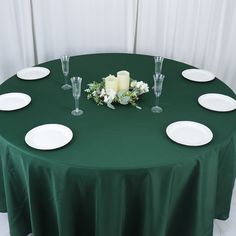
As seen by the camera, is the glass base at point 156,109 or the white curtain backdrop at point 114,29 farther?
the white curtain backdrop at point 114,29

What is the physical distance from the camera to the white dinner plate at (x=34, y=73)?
251 cm

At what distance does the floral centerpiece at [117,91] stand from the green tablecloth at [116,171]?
0.06m

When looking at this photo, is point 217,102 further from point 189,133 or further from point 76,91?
point 76,91

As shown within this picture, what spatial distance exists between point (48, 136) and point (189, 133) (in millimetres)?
797

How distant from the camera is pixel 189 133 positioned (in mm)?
1941

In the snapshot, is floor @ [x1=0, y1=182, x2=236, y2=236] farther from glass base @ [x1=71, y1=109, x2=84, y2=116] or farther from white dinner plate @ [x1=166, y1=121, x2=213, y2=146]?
glass base @ [x1=71, y1=109, x2=84, y2=116]

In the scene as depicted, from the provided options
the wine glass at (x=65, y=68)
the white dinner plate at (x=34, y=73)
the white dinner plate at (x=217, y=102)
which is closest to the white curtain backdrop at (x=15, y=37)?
the white dinner plate at (x=34, y=73)

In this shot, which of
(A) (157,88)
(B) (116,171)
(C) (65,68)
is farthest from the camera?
(C) (65,68)

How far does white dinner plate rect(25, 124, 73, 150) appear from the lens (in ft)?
5.93

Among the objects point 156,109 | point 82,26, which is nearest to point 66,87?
point 156,109

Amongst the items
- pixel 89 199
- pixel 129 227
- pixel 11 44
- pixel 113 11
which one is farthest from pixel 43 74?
pixel 129 227

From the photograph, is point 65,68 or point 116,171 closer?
point 116,171

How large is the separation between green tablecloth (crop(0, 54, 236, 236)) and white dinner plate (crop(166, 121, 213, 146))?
1.7 inches

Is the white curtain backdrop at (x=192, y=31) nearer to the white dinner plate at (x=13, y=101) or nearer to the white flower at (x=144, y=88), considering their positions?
the white flower at (x=144, y=88)
